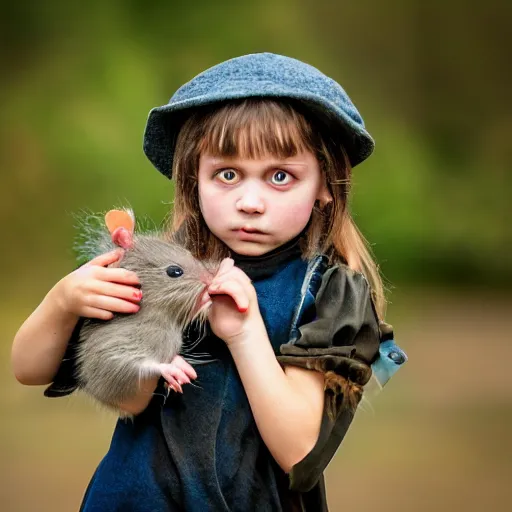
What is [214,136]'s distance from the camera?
138cm

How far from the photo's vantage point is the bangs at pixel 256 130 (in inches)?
53.4

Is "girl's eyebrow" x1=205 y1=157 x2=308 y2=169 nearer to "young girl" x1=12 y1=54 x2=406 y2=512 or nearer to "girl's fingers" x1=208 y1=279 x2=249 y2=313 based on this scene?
"young girl" x1=12 y1=54 x2=406 y2=512

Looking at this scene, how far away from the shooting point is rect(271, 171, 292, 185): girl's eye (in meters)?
1.38

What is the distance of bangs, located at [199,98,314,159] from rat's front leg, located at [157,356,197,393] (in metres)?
0.32

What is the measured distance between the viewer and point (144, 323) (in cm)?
132

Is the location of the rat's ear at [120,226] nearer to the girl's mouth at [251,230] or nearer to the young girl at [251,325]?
the young girl at [251,325]

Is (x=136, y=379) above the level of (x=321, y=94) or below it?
below

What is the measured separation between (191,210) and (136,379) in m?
0.33

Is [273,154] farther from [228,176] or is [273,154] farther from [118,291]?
[118,291]

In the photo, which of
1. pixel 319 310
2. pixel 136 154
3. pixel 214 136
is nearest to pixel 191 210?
pixel 214 136

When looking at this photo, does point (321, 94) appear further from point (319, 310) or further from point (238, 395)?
point (238, 395)

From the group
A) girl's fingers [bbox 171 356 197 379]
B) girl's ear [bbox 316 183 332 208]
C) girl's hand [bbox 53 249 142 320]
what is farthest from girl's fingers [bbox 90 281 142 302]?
A: girl's ear [bbox 316 183 332 208]

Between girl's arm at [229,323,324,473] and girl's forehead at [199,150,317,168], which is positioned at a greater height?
girl's forehead at [199,150,317,168]

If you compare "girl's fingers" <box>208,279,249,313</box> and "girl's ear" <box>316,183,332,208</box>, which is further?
"girl's ear" <box>316,183,332,208</box>
